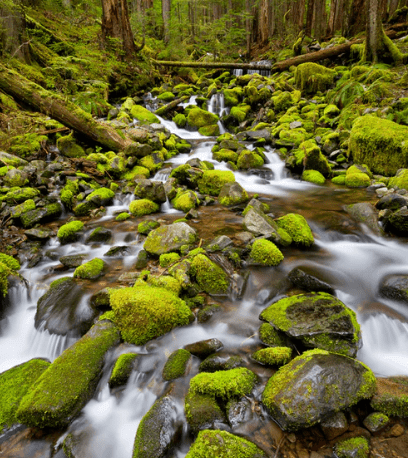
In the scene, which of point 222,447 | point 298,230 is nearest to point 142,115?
point 298,230

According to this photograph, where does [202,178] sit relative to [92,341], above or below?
above

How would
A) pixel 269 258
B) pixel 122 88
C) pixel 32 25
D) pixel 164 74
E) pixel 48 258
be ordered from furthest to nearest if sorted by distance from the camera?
pixel 164 74 < pixel 122 88 < pixel 32 25 < pixel 48 258 < pixel 269 258

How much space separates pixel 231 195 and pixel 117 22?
14.3 meters

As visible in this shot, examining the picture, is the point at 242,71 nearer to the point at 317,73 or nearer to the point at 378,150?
the point at 317,73

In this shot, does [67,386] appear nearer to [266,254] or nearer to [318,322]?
[318,322]

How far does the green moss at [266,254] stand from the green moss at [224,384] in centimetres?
202

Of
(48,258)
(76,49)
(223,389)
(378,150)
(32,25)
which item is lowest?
(223,389)

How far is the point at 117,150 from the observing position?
31.2 ft

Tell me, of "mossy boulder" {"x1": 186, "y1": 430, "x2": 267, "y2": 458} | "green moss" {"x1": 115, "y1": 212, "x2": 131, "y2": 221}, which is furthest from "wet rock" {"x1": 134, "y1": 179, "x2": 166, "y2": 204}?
"mossy boulder" {"x1": 186, "y1": 430, "x2": 267, "y2": 458}

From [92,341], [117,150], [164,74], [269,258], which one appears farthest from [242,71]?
[92,341]

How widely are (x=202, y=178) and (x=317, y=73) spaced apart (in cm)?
1110

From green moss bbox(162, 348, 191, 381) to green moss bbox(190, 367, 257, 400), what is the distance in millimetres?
350

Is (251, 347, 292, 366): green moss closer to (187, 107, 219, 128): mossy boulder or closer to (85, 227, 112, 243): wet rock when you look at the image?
(85, 227, 112, 243): wet rock

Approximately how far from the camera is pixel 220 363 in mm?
2828
